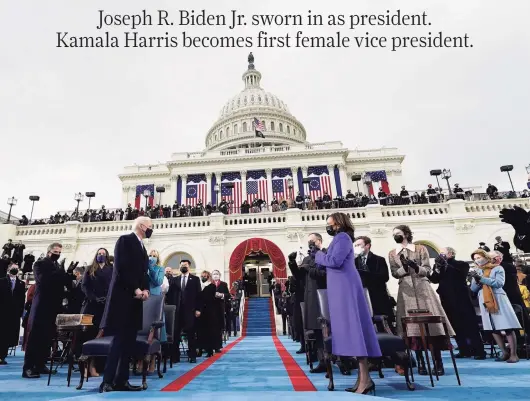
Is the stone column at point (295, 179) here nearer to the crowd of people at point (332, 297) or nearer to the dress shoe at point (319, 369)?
the crowd of people at point (332, 297)

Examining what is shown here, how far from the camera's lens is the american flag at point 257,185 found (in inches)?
1564

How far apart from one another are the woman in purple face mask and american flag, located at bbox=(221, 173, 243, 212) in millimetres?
31597

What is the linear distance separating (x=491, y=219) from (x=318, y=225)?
9.86 m

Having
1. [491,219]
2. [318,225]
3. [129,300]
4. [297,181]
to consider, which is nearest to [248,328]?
[318,225]

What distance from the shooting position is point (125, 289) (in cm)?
409

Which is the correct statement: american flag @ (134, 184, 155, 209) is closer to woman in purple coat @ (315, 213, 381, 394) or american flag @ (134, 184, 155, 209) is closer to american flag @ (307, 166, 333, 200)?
american flag @ (307, 166, 333, 200)

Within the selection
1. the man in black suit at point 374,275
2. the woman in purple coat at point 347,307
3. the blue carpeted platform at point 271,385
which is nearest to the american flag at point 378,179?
the blue carpeted platform at point 271,385

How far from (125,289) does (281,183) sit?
36.7 m

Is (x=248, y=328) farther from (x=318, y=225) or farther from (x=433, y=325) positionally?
(x=433, y=325)

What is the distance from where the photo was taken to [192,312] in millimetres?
7492

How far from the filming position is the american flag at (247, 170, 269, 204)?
1564 inches

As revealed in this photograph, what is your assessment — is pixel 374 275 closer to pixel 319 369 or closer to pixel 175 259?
pixel 319 369

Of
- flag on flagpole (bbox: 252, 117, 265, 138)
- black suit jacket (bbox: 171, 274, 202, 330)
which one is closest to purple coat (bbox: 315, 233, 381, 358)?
black suit jacket (bbox: 171, 274, 202, 330)

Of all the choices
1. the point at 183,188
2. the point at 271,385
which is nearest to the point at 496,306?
the point at 271,385
